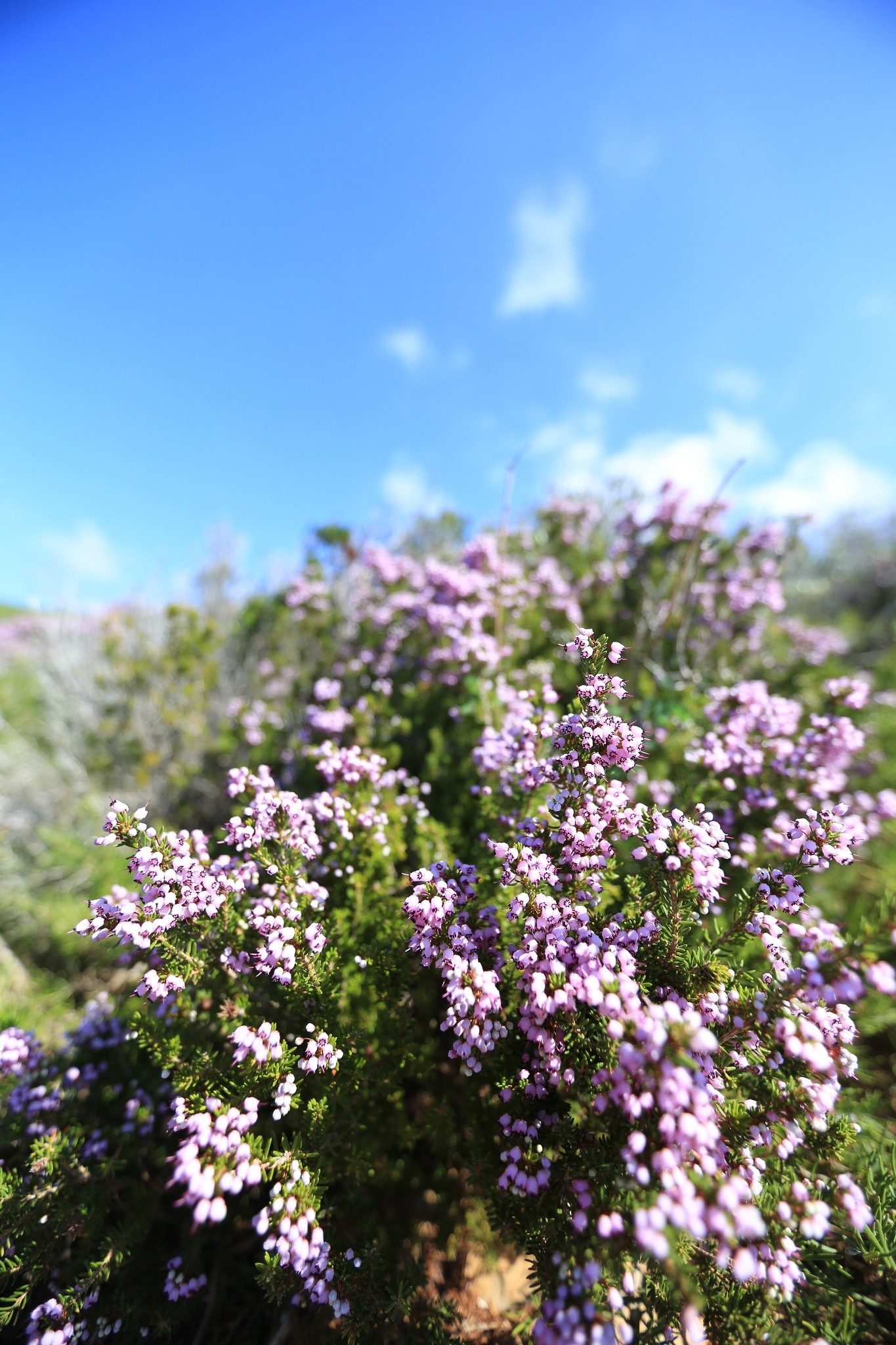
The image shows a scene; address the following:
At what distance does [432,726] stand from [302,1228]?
334 centimetres

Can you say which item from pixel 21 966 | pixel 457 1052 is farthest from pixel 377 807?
pixel 21 966

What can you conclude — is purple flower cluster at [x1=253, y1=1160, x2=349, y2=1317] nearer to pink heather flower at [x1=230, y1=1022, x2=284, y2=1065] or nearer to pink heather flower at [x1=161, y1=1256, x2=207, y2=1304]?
pink heather flower at [x1=230, y1=1022, x2=284, y2=1065]

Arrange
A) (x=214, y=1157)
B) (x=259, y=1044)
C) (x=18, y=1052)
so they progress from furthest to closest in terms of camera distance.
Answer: (x=18, y=1052), (x=259, y=1044), (x=214, y=1157)

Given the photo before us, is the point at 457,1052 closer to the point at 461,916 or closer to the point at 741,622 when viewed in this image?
the point at 461,916

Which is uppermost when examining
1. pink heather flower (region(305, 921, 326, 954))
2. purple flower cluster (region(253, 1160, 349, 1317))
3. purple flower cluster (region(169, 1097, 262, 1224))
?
pink heather flower (region(305, 921, 326, 954))

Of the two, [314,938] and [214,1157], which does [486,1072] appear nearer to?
[314,938]

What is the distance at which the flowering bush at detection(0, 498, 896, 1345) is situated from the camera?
5.63 feet

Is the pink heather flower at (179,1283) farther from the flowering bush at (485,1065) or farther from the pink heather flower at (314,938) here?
the pink heather flower at (314,938)

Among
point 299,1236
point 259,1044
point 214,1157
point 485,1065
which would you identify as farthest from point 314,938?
point 485,1065

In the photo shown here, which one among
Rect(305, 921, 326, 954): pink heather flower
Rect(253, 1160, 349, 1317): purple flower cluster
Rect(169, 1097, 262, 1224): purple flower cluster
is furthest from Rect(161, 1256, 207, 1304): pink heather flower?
Rect(305, 921, 326, 954): pink heather flower

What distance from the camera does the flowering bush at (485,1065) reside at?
5.63 feet

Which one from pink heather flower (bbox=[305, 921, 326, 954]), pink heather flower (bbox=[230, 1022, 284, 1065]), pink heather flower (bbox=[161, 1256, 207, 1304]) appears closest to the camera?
pink heather flower (bbox=[230, 1022, 284, 1065])

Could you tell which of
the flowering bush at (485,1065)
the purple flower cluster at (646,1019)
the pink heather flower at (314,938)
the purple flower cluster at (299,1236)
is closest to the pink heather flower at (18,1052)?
the flowering bush at (485,1065)

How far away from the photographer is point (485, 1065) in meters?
2.39
